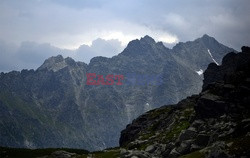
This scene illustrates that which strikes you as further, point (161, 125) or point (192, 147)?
point (161, 125)

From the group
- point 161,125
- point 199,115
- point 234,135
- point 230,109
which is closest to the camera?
point 234,135

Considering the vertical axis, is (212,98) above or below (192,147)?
above

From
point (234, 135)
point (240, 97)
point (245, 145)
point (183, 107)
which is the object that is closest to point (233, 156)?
point (245, 145)

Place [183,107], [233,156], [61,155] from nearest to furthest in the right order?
1. [233,156]
2. [61,155]
3. [183,107]

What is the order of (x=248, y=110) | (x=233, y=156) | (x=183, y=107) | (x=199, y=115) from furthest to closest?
(x=183, y=107) → (x=199, y=115) → (x=248, y=110) → (x=233, y=156)

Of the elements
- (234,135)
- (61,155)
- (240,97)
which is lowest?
(61,155)

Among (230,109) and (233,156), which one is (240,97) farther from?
(233,156)

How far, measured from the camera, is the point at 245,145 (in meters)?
46.4

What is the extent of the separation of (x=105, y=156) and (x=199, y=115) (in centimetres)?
2721

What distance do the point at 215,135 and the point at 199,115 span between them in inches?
1224

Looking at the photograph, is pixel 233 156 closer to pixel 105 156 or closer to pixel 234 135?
pixel 234 135

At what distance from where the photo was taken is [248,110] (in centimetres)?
7675

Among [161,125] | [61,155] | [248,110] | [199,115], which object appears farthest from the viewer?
[161,125]

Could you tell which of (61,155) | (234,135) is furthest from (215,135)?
(61,155)
